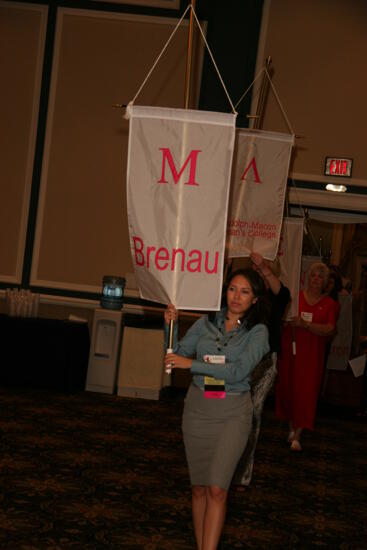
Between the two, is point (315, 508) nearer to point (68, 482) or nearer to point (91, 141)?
point (68, 482)

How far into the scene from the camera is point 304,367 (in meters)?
6.75

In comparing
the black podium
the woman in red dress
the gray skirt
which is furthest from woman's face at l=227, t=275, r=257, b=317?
the black podium

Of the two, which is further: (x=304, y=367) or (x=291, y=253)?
(x=291, y=253)

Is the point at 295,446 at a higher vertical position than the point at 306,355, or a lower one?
lower

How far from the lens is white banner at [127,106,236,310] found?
3.71m

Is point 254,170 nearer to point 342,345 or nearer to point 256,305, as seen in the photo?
point 256,305

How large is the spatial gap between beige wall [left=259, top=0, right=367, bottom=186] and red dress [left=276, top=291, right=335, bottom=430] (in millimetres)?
2788

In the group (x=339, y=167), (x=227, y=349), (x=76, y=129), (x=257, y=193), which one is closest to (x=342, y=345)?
(x=339, y=167)

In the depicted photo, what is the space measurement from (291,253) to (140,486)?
2.93 meters

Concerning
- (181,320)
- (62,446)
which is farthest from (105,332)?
(62,446)

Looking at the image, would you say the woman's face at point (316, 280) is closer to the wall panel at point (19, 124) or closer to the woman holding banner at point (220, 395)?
the woman holding banner at point (220, 395)

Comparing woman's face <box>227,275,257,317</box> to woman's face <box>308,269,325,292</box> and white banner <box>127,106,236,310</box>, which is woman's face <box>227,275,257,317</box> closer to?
white banner <box>127,106,236,310</box>

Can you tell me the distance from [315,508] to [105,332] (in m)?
4.38

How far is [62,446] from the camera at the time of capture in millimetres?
5840
